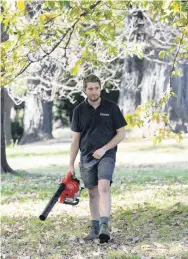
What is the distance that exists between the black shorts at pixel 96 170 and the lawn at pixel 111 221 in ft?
2.49

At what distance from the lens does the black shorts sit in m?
6.54

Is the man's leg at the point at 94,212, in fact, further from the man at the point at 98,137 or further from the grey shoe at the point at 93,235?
the man at the point at 98,137

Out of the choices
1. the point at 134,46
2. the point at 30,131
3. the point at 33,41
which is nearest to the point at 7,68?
the point at 33,41

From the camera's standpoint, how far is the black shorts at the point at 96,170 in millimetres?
6539

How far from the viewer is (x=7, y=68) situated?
781 cm

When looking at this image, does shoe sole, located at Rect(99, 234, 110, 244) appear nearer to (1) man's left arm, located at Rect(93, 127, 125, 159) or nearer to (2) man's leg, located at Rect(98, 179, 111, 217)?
(2) man's leg, located at Rect(98, 179, 111, 217)

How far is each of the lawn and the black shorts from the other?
Result: 2.49 ft

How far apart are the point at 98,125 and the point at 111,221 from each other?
6.44ft

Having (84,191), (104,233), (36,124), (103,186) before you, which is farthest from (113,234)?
(36,124)

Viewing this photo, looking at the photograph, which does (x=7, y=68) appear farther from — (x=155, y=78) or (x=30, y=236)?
(x=155, y=78)

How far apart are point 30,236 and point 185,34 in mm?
3447

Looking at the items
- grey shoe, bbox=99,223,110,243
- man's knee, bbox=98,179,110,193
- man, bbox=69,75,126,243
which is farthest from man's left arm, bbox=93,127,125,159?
grey shoe, bbox=99,223,110,243

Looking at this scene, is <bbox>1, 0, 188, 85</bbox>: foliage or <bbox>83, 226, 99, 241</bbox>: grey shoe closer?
<bbox>1, 0, 188, 85</bbox>: foliage

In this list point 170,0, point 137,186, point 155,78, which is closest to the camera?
point 170,0
